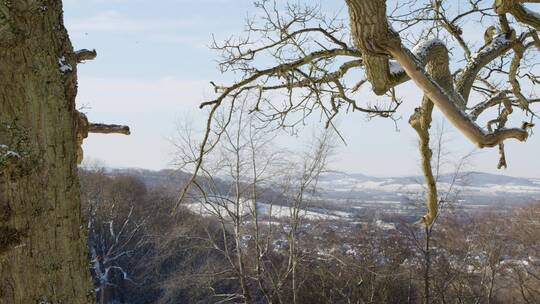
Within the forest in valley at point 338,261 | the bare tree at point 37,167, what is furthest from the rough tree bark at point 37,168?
the forest in valley at point 338,261

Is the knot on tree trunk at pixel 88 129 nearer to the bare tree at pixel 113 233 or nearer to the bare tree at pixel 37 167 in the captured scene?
the bare tree at pixel 37 167

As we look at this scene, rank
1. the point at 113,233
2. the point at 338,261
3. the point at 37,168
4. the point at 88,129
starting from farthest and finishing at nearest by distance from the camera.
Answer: the point at 113,233 < the point at 338,261 < the point at 88,129 < the point at 37,168

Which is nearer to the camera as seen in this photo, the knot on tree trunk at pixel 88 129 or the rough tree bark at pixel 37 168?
the rough tree bark at pixel 37 168

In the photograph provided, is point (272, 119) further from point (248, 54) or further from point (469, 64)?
point (469, 64)

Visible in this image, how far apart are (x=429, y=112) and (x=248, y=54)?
72.0 inches

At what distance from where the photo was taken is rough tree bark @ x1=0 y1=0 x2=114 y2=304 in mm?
1338

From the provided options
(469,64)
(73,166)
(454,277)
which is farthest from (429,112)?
(454,277)

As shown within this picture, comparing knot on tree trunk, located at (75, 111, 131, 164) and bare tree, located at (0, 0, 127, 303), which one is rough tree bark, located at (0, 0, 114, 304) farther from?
knot on tree trunk, located at (75, 111, 131, 164)

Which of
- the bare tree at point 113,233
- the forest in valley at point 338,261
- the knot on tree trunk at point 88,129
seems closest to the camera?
the knot on tree trunk at point 88,129

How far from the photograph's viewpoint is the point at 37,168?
1.38m

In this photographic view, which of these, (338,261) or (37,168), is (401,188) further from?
(37,168)

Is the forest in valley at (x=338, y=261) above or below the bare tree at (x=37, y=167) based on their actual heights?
below

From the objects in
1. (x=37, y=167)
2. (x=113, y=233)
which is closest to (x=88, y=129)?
(x=37, y=167)

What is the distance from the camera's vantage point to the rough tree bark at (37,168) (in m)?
1.34
